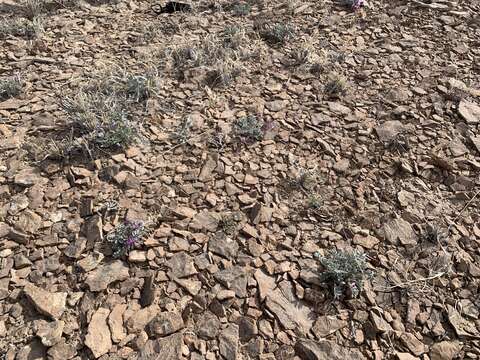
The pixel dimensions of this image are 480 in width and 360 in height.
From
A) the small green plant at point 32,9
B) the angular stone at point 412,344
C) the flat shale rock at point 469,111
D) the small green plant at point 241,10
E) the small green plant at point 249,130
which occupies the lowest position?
the angular stone at point 412,344

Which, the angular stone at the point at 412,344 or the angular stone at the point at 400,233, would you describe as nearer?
the angular stone at the point at 412,344

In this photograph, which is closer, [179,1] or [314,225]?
[314,225]

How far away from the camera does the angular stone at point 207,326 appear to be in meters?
3.50

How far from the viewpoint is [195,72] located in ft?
19.2

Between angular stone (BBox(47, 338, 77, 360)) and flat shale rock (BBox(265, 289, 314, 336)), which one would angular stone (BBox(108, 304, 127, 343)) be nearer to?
angular stone (BBox(47, 338, 77, 360))

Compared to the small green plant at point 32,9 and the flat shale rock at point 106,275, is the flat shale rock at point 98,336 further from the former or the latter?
the small green plant at point 32,9

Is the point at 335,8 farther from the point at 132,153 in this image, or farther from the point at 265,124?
the point at 132,153

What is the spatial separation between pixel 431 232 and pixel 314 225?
3.85ft

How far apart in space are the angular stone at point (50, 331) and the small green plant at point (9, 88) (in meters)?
3.16

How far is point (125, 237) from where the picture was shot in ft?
13.0

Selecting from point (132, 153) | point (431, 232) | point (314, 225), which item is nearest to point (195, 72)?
point (132, 153)

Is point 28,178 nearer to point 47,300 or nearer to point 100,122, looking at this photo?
point 100,122

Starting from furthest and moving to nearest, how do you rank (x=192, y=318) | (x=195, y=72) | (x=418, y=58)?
(x=418, y=58) → (x=195, y=72) → (x=192, y=318)

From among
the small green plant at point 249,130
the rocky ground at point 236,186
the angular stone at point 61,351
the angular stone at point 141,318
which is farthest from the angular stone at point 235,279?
the small green plant at point 249,130
